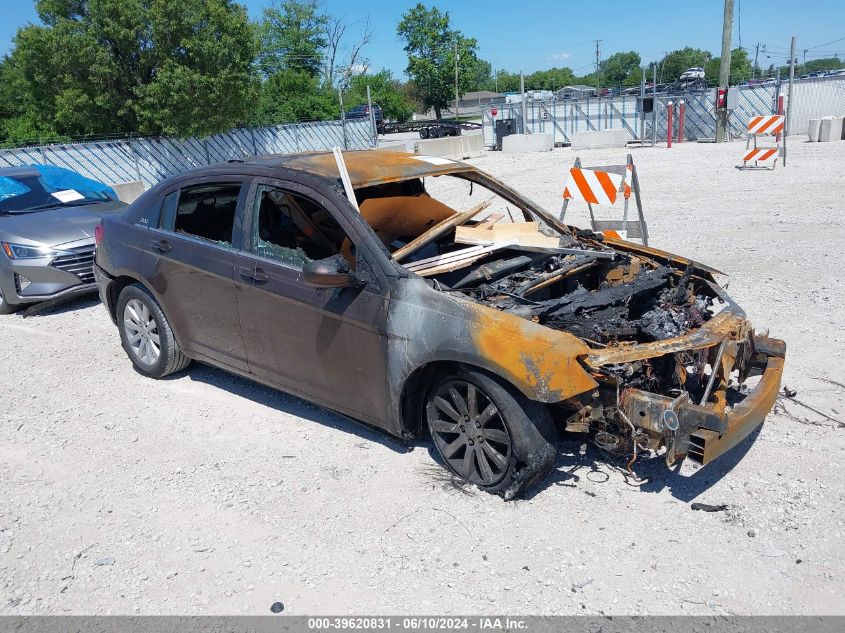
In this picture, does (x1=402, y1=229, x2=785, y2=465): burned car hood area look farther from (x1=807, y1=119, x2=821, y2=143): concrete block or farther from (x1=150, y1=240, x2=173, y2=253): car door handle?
(x1=807, y1=119, x2=821, y2=143): concrete block

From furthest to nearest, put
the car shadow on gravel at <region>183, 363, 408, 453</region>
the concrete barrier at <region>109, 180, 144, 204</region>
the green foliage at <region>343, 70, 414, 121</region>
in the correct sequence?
1. the green foliage at <region>343, 70, 414, 121</region>
2. the concrete barrier at <region>109, 180, 144, 204</region>
3. the car shadow on gravel at <region>183, 363, 408, 453</region>

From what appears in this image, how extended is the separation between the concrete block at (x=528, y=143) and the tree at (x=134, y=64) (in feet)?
34.6

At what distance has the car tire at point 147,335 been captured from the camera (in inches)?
218

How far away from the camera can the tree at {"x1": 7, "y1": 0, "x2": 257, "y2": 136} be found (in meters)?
22.2

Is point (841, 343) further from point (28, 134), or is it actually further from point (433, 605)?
point (28, 134)

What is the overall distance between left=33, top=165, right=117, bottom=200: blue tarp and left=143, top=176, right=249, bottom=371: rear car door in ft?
15.0

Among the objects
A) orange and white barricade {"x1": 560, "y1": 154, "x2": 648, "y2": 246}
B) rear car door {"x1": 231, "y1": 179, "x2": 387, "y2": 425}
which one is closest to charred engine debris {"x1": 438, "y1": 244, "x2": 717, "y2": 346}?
rear car door {"x1": 231, "y1": 179, "x2": 387, "y2": 425}

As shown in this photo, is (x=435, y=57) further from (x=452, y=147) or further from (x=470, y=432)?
(x=470, y=432)

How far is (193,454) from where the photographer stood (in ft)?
15.2

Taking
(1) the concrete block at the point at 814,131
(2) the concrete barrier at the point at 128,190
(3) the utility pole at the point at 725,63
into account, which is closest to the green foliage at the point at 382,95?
(3) the utility pole at the point at 725,63

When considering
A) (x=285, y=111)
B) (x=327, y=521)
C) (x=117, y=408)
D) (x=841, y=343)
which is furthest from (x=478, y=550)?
(x=285, y=111)

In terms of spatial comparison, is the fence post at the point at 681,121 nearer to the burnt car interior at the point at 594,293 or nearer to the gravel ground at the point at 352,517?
the gravel ground at the point at 352,517

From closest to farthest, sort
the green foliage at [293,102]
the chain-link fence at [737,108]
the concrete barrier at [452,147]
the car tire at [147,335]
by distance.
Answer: the car tire at [147,335] < the concrete barrier at [452,147] < the chain-link fence at [737,108] < the green foliage at [293,102]

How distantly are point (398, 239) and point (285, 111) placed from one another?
102 ft
